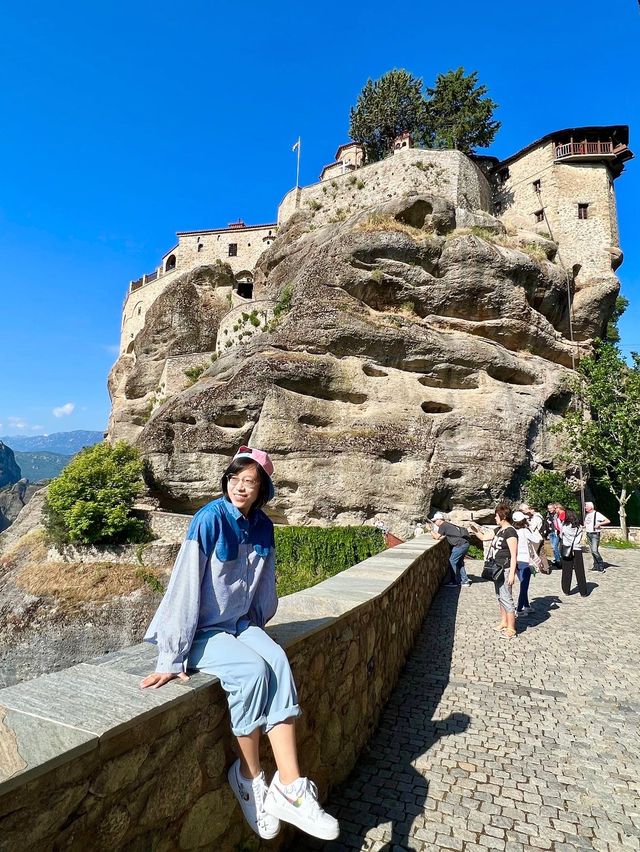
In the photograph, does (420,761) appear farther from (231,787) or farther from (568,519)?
(568,519)

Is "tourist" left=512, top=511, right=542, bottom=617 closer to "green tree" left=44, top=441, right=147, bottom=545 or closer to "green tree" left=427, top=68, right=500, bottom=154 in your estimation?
"green tree" left=44, top=441, right=147, bottom=545

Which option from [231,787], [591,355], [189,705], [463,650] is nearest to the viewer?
[189,705]

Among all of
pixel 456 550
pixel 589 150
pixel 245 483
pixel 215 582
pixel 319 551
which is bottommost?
pixel 319 551

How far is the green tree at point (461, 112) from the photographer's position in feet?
108

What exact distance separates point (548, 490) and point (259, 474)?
16.9 m

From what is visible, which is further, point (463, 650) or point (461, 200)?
point (461, 200)

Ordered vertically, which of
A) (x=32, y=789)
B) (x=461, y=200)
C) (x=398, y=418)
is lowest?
(x=32, y=789)

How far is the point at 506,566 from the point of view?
22.4 feet

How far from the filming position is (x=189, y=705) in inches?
75.9

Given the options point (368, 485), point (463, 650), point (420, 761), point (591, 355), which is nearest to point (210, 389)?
point (368, 485)

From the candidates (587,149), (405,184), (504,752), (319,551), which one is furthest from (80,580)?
(587,149)

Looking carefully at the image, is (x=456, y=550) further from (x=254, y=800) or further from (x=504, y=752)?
(x=254, y=800)

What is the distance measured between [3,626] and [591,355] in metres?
26.3

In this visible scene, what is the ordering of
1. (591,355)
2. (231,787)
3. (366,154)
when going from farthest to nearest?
(366,154) → (591,355) → (231,787)
